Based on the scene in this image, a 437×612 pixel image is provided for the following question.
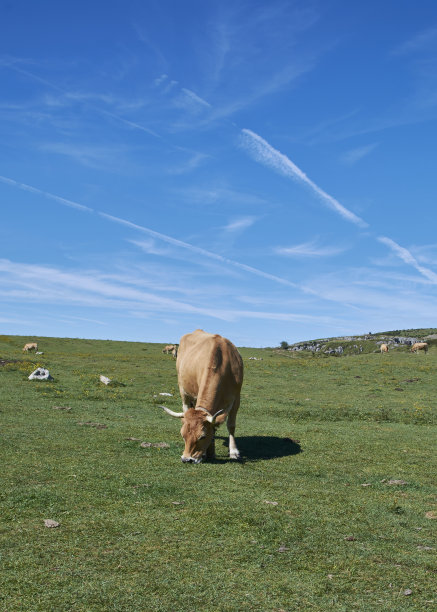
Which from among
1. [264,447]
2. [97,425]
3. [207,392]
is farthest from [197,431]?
[97,425]

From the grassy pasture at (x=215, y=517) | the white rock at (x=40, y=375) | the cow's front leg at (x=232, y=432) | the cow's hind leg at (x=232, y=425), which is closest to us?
the grassy pasture at (x=215, y=517)

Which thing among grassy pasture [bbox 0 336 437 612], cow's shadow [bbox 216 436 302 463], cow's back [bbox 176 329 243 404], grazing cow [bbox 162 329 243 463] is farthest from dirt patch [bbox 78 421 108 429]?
cow's shadow [bbox 216 436 302 463]

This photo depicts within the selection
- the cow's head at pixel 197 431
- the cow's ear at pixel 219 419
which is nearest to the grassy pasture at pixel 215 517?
the cow's head at pixel 197 431

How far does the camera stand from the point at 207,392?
Result: 15.1m

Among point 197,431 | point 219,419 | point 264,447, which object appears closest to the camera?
point 197,431

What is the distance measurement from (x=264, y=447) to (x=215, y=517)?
861 centimetres

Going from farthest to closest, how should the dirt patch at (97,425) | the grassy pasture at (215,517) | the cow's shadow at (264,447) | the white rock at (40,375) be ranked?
the white rock at (40,375), the dirt patch at (97,425), the cow's shadow at (264,447), the grassy pasture at (215,517)

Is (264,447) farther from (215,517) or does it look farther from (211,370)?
(215,517)

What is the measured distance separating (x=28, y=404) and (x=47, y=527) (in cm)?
1746

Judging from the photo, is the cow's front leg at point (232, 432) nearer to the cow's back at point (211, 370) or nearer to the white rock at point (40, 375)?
the cow's back at point (211, 370)

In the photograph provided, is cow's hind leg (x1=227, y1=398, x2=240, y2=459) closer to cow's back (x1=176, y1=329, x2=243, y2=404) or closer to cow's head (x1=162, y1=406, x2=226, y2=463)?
cow's back (x1=176, y1=329, x2=243, y2=404)

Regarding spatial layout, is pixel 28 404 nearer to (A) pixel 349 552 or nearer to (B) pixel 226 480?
(B) pixel 226 480

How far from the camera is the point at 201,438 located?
14062mm

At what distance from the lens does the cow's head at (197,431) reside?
1390cm
